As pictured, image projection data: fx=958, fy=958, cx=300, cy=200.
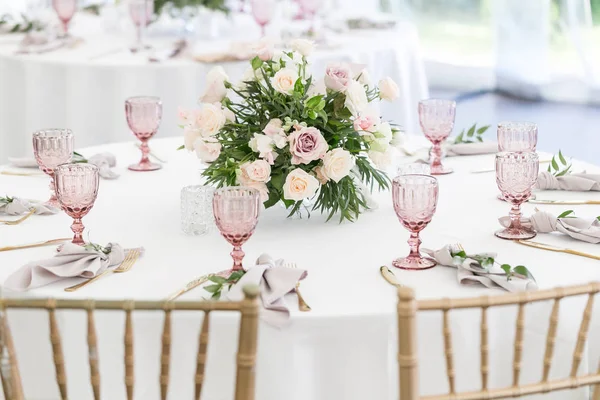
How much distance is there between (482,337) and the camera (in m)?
1.41

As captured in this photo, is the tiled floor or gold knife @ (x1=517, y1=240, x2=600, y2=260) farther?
the tiled floor

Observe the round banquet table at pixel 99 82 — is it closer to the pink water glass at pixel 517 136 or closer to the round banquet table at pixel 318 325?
the pink water glass at pixel 517 136

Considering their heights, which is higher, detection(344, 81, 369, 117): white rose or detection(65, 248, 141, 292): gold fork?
detection(344, 81, 369, 117): white rose

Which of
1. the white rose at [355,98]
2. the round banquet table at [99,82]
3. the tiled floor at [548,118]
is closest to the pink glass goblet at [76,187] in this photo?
the white rose at [355,98]

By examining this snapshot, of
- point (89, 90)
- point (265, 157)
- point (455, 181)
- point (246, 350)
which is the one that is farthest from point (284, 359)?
point (89, 90)

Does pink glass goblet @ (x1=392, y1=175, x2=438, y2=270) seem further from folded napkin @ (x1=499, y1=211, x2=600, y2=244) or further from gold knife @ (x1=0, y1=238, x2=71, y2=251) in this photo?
gold knife @ (x1=0, y1=238, x2=71, y2=251)

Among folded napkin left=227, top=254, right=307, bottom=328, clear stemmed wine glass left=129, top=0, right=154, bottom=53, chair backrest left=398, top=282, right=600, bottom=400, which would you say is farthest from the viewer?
clear stemmed wine glass left=129, top=0, right=154, bottom=53

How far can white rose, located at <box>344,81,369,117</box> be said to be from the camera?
2.12 metres

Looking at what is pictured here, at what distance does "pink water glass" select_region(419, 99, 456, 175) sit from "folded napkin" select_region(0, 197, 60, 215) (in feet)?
3.41

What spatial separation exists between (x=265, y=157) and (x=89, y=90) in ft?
7.40

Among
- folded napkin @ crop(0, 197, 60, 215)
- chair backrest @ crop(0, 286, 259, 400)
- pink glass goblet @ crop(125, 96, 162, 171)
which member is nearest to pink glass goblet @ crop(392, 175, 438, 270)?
chair backrest @ crop(0, 286, 259, 400)

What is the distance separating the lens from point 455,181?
265cm

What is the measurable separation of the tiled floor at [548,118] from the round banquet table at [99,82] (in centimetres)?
227

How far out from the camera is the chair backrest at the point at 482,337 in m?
1.34
